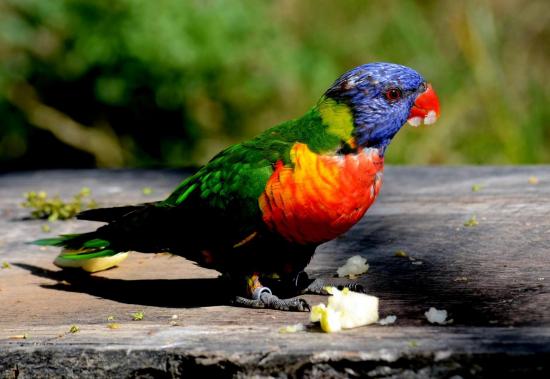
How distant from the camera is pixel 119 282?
107 inches

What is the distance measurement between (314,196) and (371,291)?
33cm

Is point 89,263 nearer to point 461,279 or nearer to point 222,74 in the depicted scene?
point 461,279

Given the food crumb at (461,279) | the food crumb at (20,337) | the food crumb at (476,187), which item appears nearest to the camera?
the food crumb at (20,337)

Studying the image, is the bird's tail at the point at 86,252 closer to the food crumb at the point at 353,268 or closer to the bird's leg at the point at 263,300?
the bird's leg at the point at 263,300

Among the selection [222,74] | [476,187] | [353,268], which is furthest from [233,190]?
[222,74]

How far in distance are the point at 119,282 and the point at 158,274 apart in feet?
0.45

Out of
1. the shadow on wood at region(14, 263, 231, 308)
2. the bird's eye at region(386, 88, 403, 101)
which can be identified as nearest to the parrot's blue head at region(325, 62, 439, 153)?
the bird's eye at region(386, 88, 403, 101)

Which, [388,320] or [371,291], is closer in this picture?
[388,320]

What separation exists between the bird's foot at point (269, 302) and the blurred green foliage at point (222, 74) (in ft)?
9.59

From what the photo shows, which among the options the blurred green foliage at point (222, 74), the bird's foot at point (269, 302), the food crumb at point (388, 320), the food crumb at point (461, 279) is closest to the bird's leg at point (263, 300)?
the bird's foot at point (269, 302)

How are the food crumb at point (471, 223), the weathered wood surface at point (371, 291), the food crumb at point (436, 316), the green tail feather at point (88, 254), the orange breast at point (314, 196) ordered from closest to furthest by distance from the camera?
the weathered wood surface at point (371, 291), the food crumb at point (436, 316), the orange breast at point (314, 196), the green tail feather at point (88, 254), the food crumb at point (471, 223)

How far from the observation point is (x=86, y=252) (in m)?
2.63

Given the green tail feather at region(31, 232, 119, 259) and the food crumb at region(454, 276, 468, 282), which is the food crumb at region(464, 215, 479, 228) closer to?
the food crumb at region(454, 276, 468, 282)

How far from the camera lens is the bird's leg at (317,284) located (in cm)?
245
